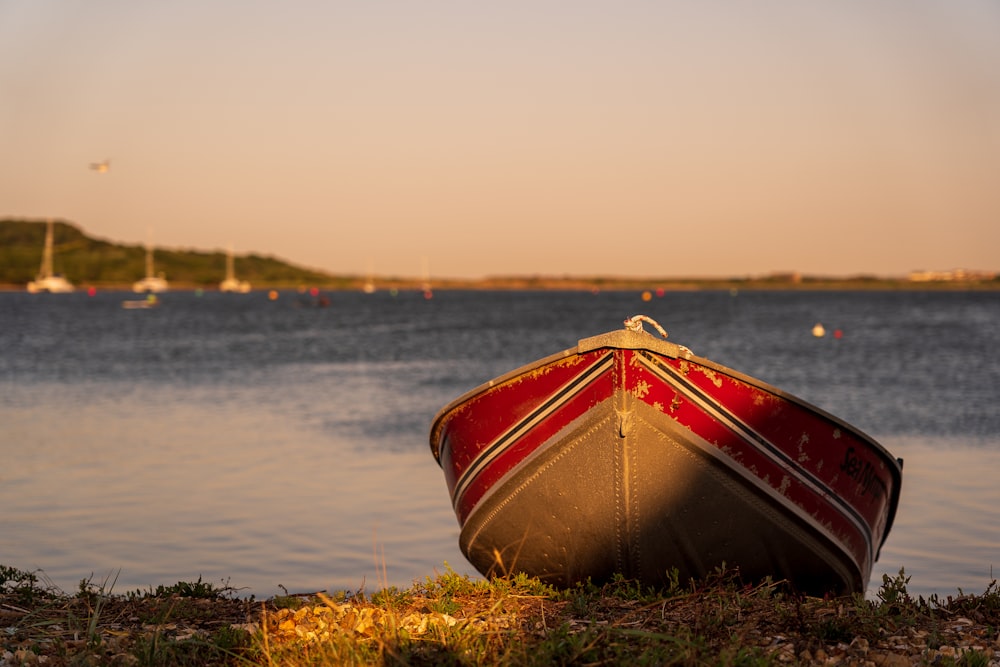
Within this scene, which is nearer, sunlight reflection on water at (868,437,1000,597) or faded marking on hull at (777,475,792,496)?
faded marking on hull at (777,475,792,496)

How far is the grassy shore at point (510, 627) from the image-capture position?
620 centimetres

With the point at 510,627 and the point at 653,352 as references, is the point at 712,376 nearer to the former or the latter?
the point at 653,352

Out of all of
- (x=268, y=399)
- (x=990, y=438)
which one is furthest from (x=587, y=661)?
(x=268, y=399)

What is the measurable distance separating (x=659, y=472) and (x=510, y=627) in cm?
140

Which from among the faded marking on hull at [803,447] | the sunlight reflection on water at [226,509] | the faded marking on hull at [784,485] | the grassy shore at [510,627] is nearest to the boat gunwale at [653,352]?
the faded marking on hull at [803,447]

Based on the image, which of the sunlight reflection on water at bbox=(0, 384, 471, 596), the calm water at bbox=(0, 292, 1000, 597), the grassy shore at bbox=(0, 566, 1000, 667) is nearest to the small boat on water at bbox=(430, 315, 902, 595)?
the grassy shore at bbox=(0, 566, 1000, 667)

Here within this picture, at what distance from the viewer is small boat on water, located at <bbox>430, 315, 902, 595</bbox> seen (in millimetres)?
7359

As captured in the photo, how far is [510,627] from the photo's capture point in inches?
272

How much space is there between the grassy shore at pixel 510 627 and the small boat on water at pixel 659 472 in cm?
22

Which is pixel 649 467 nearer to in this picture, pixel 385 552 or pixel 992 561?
pixel 385 552

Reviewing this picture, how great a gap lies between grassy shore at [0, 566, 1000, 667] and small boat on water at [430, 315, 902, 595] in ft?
0.73

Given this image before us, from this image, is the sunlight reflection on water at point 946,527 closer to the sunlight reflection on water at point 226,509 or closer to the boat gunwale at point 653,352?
the boat gunwale at point 653,352

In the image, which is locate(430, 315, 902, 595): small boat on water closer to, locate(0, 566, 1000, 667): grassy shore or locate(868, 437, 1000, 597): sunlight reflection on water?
locate(0, 566, 1000, 667): grassy shore

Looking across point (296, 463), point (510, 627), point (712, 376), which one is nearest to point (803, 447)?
point (712, 376)
